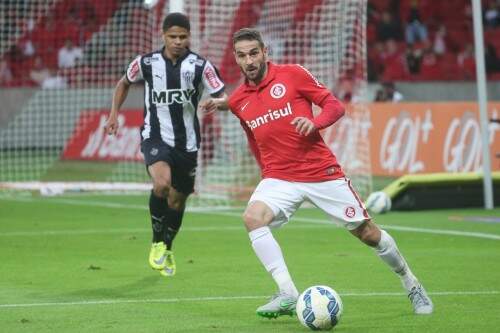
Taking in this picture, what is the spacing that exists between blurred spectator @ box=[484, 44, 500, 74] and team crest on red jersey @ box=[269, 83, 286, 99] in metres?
20.9

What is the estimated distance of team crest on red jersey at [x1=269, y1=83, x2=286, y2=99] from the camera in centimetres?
815

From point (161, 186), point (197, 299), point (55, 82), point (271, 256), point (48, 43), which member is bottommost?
point (197, 299)

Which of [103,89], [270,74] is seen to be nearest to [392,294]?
[270,74]

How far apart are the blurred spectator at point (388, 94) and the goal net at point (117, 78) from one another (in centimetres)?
219

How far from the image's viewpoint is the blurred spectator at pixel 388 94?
24.7 metres

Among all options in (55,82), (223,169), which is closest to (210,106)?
(223,169)

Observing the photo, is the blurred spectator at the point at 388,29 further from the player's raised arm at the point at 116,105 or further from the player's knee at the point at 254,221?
the player's knee at the point at 254,221

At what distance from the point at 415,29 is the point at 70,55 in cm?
829

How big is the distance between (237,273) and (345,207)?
8.07 feet

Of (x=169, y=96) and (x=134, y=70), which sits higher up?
(x=134, y=70)

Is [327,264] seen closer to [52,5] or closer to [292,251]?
[292,251]

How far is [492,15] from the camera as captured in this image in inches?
1223

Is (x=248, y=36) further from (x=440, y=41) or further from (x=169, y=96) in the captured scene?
(x=440, y=41)

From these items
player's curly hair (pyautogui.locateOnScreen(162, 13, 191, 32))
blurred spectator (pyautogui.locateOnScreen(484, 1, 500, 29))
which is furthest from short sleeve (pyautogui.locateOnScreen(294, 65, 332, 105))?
blurred spectator (pyautogui.locateOnScreen(484, 1, 500, 29))
